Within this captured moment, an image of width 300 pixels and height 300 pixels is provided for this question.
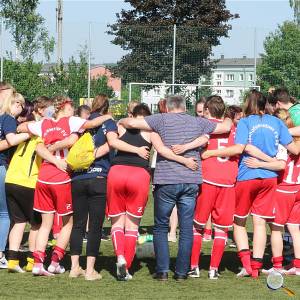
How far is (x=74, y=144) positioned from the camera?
8.30m

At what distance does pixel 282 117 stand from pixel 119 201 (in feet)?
6.83

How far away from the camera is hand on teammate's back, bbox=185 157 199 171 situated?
8117 mm

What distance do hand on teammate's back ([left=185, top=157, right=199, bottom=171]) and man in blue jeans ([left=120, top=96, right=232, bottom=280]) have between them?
4cm

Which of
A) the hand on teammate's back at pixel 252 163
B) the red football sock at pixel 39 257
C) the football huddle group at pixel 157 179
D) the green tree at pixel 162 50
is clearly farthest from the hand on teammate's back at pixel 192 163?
the green tree at pixel 162 50

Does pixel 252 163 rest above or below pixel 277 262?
above

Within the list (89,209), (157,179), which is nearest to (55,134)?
(89,209)

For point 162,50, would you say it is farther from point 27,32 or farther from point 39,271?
point 39,271

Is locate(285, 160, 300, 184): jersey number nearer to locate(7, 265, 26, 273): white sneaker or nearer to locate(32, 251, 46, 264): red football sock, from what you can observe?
locate(32, 251, 46, 264): red football sock

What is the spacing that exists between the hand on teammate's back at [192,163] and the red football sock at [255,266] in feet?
4.08

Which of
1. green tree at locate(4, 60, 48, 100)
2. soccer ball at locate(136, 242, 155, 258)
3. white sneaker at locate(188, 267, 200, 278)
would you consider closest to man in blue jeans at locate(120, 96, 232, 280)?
white sneaker at locate(188, 267, 200, 278)

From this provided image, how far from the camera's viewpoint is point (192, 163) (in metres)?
8.14

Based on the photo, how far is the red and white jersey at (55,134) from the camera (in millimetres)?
8320

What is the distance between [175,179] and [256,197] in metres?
0.99

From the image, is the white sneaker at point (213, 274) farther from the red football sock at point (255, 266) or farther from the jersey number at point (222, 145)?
the jersey number at point (222, 145)
